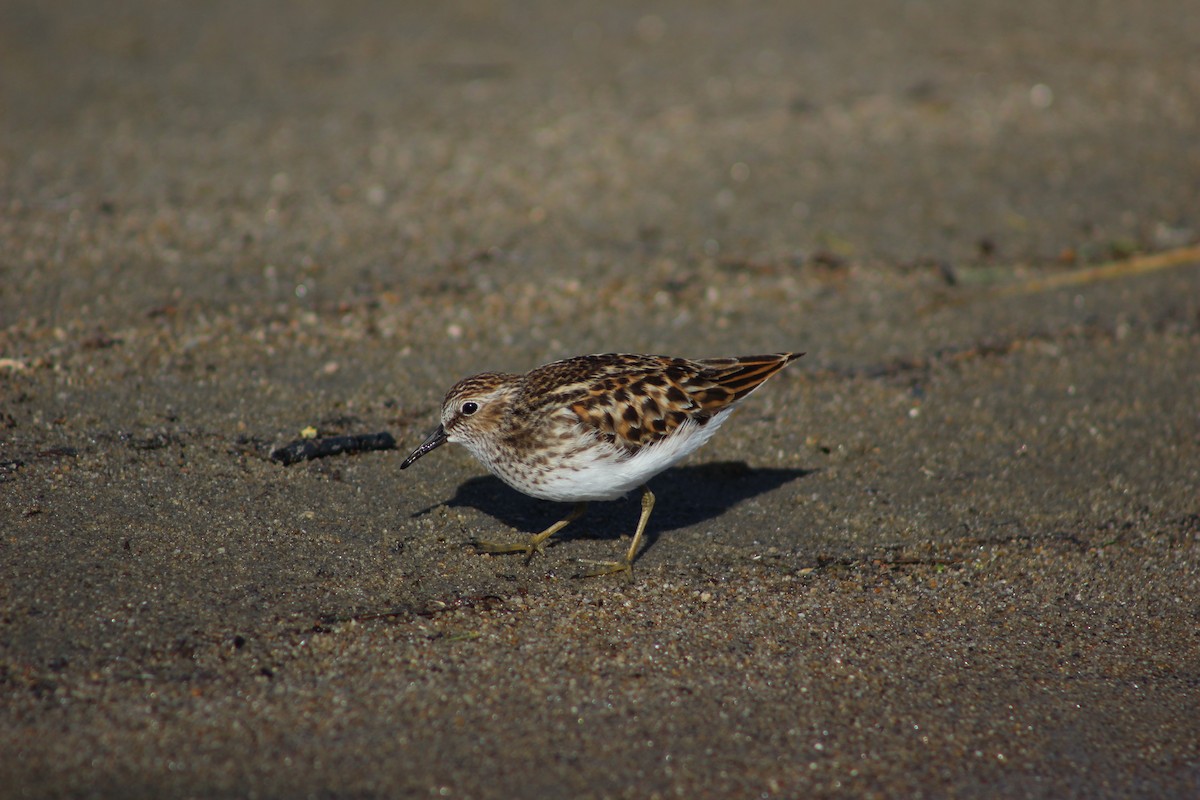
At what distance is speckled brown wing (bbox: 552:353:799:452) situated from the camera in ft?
16.5

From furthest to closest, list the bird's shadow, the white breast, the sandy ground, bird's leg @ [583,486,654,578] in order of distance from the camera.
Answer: the bird's shadow → bird's leg @ [583,486,654,578] → the white breast → the sandy ground

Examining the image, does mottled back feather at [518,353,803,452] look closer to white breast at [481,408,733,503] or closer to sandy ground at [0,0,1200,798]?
white breast at [481,408,733,503]

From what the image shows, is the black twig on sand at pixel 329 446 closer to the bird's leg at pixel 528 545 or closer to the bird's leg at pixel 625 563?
the bird's leg at pixel 528 545

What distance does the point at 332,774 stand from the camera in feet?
12.2

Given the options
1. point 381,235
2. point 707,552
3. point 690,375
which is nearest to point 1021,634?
point 707,552

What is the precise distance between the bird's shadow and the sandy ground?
4cm

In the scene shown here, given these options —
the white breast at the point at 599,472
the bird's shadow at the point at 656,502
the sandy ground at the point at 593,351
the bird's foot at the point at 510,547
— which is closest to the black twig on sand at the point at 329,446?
the sandy ground at the point at 593,351

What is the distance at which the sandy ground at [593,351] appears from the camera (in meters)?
4.05

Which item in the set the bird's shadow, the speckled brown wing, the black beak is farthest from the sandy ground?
the speckled brown wing

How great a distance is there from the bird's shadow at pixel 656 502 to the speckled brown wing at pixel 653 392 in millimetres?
636

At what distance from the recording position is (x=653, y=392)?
204 inches

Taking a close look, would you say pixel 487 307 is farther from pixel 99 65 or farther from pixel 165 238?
pixel 99 65

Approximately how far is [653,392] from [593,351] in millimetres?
1803

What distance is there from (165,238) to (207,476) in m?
3.03
